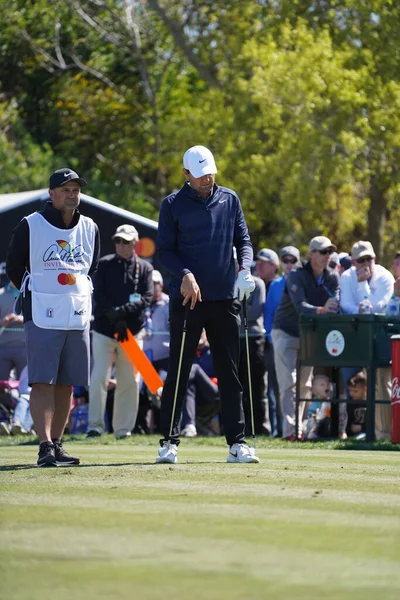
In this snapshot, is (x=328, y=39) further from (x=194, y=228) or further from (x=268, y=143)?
(x=194, y=228)

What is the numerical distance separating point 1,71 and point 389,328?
36.2 m

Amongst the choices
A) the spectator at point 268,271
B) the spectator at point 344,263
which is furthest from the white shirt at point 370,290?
the spectator at point 268,271

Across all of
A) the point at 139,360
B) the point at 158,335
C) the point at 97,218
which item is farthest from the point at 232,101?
the point at 139,360

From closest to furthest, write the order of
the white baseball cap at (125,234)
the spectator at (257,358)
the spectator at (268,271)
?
the white baseball cap at (125,234), the spectator at (257,358), the spectator at (268,271)

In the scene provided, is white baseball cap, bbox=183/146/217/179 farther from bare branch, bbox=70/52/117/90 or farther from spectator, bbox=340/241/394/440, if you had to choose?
bare branch, bbox=70/52/117/90

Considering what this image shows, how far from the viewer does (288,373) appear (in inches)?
604

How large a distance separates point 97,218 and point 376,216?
17004 millimetres

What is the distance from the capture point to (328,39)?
3338cm

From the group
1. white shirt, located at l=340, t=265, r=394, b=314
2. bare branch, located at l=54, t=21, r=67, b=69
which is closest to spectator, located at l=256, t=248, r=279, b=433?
white shirt, located at l=340, t=265, r=394, b=314

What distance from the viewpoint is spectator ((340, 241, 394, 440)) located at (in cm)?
1443

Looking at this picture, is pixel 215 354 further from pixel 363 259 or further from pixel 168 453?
pixel 363 259

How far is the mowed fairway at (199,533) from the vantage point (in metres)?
4.62

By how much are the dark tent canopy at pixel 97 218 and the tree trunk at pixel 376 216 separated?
15587 mm

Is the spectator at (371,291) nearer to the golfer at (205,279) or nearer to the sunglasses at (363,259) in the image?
the sunglasses at (363,259)
